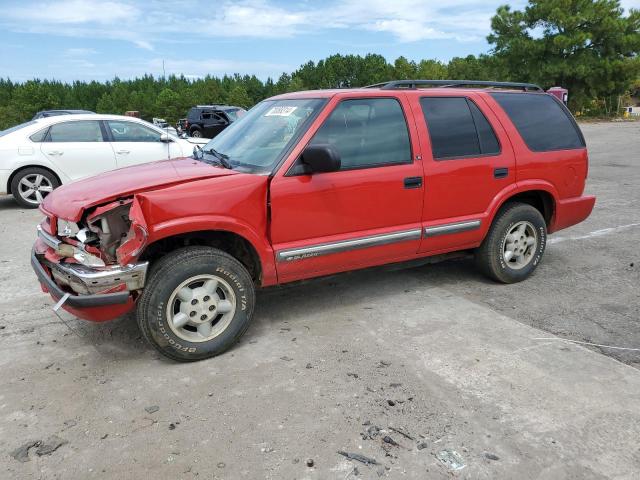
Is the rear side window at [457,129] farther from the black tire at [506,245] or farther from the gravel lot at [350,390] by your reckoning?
the gravel lot at [350,390]

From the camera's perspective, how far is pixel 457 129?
452 centimetres

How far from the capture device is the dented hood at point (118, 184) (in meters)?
3.42

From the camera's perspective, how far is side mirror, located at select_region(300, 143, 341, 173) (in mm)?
3646

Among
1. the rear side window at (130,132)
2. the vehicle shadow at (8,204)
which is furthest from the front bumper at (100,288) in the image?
the vehicle shadow at (8,204)

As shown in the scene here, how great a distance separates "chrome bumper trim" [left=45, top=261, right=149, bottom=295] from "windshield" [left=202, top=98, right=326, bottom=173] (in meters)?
1.10

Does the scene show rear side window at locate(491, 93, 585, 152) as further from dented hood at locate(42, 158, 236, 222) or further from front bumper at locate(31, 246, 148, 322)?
front bumper at locate(31, 246, 148, 322)

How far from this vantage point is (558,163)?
5.02 metres

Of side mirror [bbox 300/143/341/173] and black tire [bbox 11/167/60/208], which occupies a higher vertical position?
side mirror [bbox 300/143/341/173]

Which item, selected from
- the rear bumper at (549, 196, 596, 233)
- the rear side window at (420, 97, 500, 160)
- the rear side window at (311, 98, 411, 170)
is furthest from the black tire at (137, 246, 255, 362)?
the rear bumper at (549, 196, 596, 233)

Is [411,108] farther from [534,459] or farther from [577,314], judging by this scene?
[534,459]

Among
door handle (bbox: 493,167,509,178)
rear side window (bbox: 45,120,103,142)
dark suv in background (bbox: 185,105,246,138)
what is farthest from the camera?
dark suv in background (bbox: 185,105,246,138)

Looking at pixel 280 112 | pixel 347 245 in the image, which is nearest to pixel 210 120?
pixel 280 112

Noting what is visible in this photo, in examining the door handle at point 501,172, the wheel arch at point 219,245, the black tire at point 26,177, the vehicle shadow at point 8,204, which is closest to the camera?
the wheel arch at point 219,245

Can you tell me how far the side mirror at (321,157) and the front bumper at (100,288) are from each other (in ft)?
4.38
